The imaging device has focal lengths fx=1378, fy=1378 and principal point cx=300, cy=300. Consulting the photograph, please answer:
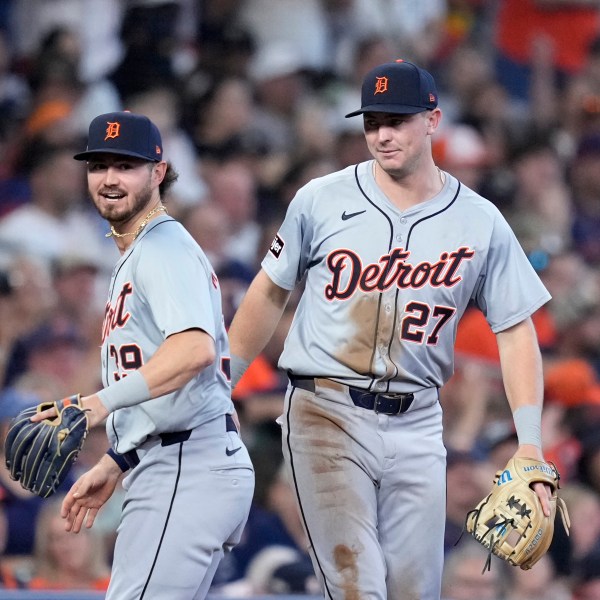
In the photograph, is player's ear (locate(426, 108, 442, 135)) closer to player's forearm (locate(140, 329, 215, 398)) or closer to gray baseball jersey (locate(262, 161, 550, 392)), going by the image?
gray baseball jersey (locate(262, 161, 550, 392))

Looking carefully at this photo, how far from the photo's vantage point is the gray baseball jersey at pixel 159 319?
346 centimetres

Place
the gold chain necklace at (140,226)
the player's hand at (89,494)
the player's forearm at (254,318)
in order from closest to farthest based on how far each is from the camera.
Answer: the player's hand at (89,494), the gold chain necklace at (140,226), the player's forearm at (254,318)

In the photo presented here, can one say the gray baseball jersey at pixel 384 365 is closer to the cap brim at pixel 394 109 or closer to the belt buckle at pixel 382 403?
the belt buckle at pixel 382 403

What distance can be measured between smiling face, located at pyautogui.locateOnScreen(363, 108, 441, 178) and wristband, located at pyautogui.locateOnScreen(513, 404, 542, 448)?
768mm

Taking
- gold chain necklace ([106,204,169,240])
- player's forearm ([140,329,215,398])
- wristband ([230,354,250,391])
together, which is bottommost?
wristband ([230,354,250,391])

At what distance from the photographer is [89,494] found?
11.9ft

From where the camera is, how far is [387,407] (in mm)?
3908

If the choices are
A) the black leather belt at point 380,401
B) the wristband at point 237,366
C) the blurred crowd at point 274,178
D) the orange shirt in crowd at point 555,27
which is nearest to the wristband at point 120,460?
the wristband at point 237,366

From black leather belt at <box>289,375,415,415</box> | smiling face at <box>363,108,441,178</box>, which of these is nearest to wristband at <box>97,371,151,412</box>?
black leather belt at <box>289,375,415,415</box>

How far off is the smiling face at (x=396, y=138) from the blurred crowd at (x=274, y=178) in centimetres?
251

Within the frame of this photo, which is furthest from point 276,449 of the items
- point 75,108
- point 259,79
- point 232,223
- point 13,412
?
point 259,79

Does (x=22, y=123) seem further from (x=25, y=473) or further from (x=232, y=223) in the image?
(x=25, y=473)

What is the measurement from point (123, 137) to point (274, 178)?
4.78m

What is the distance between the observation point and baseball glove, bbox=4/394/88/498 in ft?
10.9
